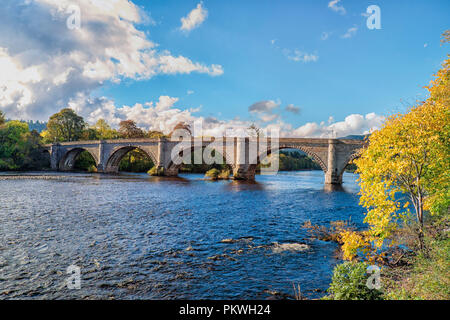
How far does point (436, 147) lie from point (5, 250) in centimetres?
1762

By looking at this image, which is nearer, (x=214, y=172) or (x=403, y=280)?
(x=403, y=280)

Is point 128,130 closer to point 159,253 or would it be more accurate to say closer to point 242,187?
point 242,187

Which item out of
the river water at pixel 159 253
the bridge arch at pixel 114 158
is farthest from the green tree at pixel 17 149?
the river water at pixel 159 253

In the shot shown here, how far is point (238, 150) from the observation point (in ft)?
160

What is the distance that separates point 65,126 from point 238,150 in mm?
71709

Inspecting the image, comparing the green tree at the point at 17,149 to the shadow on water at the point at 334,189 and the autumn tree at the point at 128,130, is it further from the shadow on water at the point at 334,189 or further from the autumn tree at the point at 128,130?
the shadow on water at the point at 334,189

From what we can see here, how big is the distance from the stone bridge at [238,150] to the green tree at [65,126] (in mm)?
19963

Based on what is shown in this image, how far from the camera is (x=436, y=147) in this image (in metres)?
9.06
